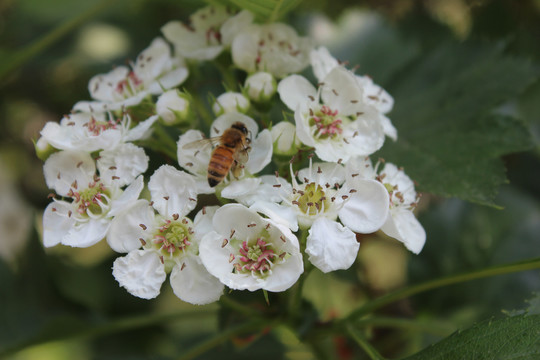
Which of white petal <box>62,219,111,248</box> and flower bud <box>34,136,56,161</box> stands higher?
flower bud <box>34,136,56,161</box>

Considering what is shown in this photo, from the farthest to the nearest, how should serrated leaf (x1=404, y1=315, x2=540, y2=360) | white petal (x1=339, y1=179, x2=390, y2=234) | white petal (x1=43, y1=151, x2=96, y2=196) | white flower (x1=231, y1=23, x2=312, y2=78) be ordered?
white flower (x1=231, y1=23, x2=312, y2=78), white petal (x1=43, y1=151, x2=96, y2=196), white petal (x1=339, y1=179, x2=390, y2=234), serrated leaf (x1=404, y1=315, x2=540, y2=360)

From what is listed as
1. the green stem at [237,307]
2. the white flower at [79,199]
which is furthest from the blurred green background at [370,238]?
the white flower at [79,199]

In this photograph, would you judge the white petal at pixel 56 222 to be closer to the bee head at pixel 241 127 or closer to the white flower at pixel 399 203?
the bee head at pixel 241 127

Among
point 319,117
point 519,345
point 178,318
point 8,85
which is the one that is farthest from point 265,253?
point 8,85

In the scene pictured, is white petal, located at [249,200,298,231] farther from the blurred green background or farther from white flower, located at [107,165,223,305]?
the blurred green background

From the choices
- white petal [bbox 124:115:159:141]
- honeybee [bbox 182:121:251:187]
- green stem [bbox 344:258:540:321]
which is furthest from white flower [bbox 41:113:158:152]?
green stem [bbox 344:258:540:321]

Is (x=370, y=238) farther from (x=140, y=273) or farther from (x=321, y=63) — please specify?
(x=140, y=273)
